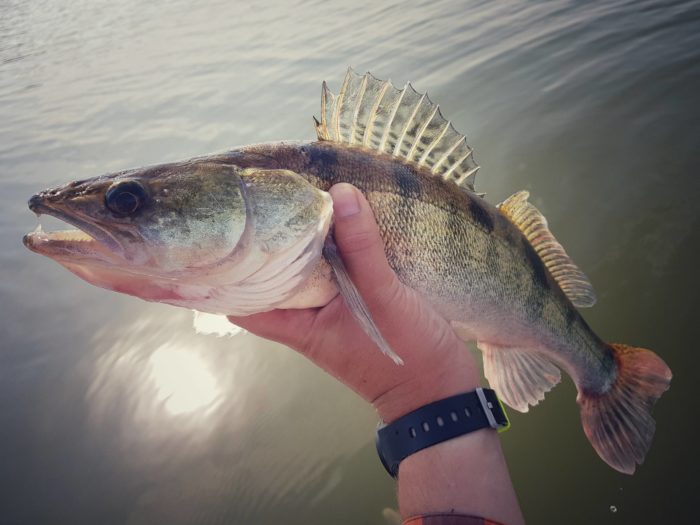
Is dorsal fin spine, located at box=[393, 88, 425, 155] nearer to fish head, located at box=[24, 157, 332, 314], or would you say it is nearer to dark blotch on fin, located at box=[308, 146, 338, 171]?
dark blotch on fin, located at box=[308, 146, 338, 171]

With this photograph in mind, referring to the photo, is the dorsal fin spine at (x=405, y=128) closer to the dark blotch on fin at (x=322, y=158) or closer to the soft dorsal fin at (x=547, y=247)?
the dark blotch on fin at (x=322, y=158)

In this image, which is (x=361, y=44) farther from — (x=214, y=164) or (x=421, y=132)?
(x=214, y=164)

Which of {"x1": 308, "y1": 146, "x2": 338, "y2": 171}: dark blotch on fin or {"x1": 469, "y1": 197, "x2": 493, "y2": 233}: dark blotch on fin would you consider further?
{"x1": 469, "y1": 197, "x2": 493, "y2": 233}: dark blotch on fin

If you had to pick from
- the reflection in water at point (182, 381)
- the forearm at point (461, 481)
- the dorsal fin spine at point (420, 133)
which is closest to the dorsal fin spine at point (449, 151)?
the dorsal fin spine at point (420, 133)

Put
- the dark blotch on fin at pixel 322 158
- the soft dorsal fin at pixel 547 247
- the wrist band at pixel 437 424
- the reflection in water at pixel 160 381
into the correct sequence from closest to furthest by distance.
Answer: the wrist band at pixel 437 424 → the dark blotch on fin at pixel 322 158 → the soft dorsal fin at pixel 547 247 → the reflection in water at pixel 160 381

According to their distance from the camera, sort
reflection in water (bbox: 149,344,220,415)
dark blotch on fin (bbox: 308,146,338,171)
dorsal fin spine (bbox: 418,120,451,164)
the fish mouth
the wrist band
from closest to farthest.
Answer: the fish mouth
the wrist band
dark blotch on fin (bbox: 308,146,338,171)
dorsal fin spine (bbox: 418,120,451,164)
reflection in water (bbox: 149,344,220,415)

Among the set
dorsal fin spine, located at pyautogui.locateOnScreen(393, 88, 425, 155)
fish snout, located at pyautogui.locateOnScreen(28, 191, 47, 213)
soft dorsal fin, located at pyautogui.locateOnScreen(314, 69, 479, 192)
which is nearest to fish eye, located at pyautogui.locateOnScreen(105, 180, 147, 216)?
fish snout, located at pyautogui.locateOnScreen(28, 191, 47, 213)
